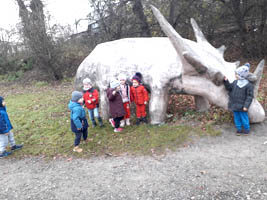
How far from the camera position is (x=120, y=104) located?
227 inches

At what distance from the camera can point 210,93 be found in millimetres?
5176

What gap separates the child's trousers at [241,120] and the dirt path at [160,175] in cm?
24

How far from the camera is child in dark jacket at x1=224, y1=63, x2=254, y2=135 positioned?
4805mm

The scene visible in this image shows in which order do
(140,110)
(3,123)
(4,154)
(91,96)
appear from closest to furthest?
(3,123), (4,154), (91,96), (140,110)

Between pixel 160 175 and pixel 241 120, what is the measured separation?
2.41 m

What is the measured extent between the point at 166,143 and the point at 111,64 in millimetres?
2583

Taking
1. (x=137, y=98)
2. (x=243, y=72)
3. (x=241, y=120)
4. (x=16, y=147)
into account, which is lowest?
(x=16, y=147)

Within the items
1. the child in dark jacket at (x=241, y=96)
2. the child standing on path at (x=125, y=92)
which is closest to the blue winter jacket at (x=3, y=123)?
the child standing on path at (x=125, y=92)

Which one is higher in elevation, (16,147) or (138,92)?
(138,92)

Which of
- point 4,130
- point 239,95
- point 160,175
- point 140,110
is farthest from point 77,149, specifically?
point 239,95

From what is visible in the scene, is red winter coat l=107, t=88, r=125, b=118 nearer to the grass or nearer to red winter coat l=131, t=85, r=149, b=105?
red winter coat l=131, t=85, r=149, b=105

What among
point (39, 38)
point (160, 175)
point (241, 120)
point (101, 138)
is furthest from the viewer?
point (39, 38)

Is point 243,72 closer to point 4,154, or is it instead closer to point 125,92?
point 125,92

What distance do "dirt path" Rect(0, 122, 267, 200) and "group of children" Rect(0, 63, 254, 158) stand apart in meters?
0.54
